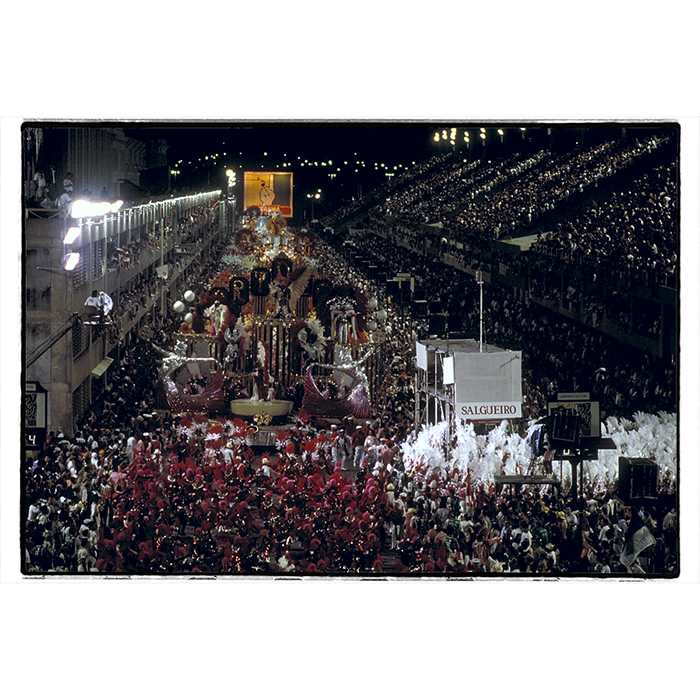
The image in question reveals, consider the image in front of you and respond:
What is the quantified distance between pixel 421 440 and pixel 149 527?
8.39 feet

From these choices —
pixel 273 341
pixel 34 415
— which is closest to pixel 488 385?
pixel 273 341

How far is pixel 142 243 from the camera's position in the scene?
1548 centimetres

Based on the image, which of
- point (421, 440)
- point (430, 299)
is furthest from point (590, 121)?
point (421, 440)

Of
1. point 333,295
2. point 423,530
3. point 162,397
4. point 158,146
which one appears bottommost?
point 423,530

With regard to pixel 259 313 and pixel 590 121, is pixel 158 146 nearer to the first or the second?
pixel 259 313

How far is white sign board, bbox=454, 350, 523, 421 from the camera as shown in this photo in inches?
592

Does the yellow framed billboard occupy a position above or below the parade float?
above

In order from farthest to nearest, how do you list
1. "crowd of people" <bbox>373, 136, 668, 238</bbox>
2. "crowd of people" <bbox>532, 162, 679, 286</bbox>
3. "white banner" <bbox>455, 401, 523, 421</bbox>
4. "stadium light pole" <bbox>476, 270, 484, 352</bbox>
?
"stadium light pole" <bbox>476, 270, 484, 352</bbox>
"white banner" <bbox>455, 401, 523, 421</bbox>
"crowd of people" <bbox>373, 136, 668, 238</bbox>
"crowd of people" <bbox>532, 162, 679, 286</bbox>

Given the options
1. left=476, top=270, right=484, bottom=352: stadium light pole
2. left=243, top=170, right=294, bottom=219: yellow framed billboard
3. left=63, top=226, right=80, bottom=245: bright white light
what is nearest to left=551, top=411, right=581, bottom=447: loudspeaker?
left=476, top=270, right=484, bottom=352: stadium light pole

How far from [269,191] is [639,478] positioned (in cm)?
417

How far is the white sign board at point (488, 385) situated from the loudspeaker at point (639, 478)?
107 centimetres

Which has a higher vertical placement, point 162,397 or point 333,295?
point 333,295

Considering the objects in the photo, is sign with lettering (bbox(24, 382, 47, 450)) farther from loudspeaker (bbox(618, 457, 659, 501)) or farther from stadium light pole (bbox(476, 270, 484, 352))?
loudspeaker (bbox(618, 457, 659, 501))

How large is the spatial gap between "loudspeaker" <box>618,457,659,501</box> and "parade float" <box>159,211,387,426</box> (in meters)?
2.35
